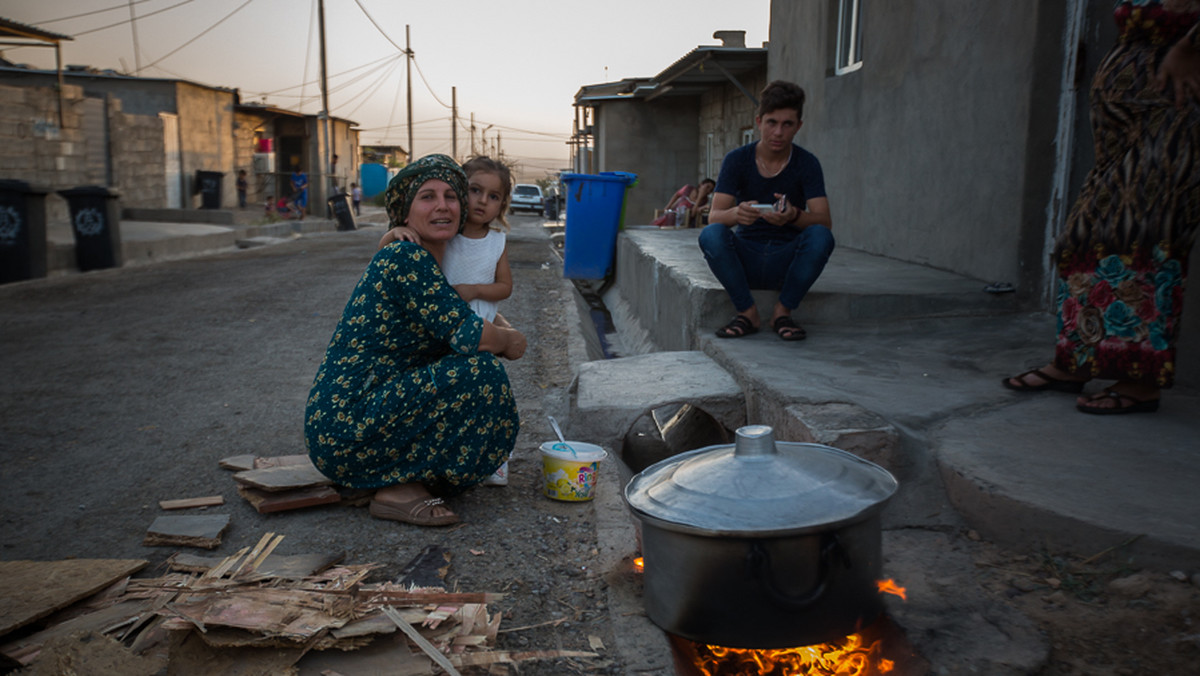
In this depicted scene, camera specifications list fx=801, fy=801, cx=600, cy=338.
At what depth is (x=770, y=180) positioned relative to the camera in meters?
4.18

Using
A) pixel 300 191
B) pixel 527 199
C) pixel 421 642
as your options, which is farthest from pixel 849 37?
pixel 527 199

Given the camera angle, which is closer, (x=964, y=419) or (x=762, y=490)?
(x=762, y=490)

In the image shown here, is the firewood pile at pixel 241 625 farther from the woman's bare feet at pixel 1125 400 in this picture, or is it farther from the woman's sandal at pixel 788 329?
the woman's sandal at pixel 788 329

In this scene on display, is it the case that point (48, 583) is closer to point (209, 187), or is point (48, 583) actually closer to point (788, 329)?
point (788, 329)

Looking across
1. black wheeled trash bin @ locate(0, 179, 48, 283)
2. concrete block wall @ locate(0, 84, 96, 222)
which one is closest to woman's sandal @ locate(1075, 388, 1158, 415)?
black wheeled trash bin @ locate(0, 179, 48, 283)

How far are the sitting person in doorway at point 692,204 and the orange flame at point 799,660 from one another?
10340mm

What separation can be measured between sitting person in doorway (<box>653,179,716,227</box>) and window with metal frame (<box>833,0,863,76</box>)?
14.2 feet

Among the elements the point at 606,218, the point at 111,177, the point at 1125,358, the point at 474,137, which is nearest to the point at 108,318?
the point at 606,218

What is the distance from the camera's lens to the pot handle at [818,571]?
1793 millimetres

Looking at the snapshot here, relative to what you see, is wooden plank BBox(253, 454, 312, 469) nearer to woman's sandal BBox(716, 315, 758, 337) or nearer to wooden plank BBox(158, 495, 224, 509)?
wooden plank BBox(158, 495, 224, 509)

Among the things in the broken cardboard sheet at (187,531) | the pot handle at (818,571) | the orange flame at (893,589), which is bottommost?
the broken cardboard sheet at (187,531)

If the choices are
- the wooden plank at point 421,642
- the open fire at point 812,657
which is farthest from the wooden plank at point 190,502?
the open fire at point 812,657

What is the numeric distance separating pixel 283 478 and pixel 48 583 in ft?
2.86

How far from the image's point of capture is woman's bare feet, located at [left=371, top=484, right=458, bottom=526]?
2.77 metres
